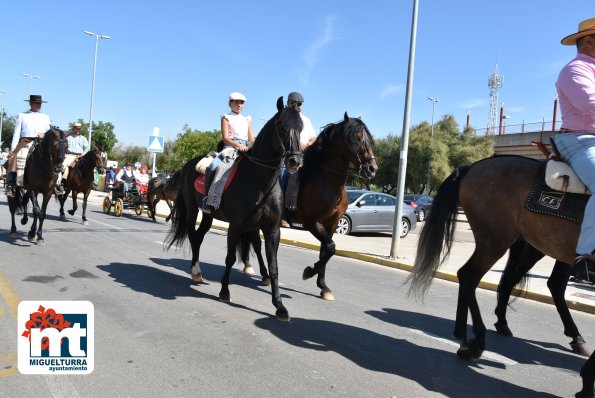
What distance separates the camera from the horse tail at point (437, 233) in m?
4.37

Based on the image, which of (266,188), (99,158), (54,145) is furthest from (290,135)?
(99,158)

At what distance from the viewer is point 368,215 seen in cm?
1578

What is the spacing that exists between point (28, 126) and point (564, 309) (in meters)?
9.91

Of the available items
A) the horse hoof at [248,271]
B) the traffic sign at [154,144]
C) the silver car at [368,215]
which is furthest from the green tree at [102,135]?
the horse hoof at [248,271]

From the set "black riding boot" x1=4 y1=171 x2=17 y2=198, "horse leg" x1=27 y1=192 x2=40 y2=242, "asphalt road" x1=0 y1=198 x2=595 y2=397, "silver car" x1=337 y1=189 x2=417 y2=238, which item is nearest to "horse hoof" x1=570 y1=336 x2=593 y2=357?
"asphalt road" x1=0 y1=198 x2=595 y2=397

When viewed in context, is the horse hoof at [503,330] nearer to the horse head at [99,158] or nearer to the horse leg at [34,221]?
the horse leg at [34,221]

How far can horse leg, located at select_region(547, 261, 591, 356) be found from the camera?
4.62 meters

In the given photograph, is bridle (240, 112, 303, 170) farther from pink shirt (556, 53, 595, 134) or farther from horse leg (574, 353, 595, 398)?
horse leg (574, 353, 595, 398)

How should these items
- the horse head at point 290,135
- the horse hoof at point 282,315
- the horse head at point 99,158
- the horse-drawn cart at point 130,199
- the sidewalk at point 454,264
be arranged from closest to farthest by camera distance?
the horse head at point 290,135
the horse hoof at point 282,315
the sidewalk at point 454,264
the horse head at point 99,158
the horse-drawn cart at point 130,199

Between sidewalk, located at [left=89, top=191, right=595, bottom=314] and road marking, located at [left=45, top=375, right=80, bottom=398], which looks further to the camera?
sidewalk, located at [left=89, top=191, right=595, bottom=314]

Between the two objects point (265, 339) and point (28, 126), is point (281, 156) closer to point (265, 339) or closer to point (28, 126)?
point (265, 339)

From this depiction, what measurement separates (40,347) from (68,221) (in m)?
10.8

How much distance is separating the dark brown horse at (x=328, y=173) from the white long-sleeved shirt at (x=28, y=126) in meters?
6.27

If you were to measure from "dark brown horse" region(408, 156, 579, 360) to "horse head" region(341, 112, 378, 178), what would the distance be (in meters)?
1.41
